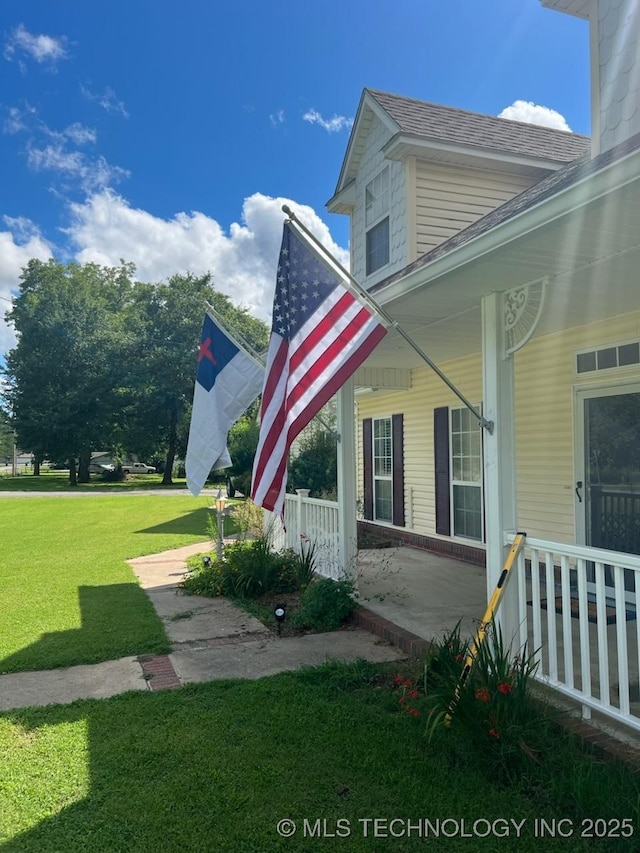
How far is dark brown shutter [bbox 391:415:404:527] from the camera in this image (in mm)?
10023

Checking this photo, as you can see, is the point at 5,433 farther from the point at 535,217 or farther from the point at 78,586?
the point at 535,217

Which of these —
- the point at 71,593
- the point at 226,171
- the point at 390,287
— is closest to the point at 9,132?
the point at 226,171

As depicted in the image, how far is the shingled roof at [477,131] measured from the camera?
26.8 feet

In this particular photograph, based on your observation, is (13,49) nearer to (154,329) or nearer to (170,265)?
(154,329)

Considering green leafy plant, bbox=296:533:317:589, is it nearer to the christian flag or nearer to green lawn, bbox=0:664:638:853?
the christian flag

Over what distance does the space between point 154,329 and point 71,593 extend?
29129mm

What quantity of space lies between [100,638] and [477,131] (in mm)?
8406

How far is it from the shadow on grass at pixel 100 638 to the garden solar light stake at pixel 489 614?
270 centimetres

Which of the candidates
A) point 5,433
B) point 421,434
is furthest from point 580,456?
point 5,433

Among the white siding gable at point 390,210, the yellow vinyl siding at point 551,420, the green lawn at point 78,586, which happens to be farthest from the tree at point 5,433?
the yellow vinyl siding at point 551,420

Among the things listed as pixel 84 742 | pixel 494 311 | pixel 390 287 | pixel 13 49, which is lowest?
pixel 84 742

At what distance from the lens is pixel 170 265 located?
38938mm

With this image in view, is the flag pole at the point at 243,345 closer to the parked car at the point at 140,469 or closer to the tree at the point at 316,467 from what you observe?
the tree at the point at 316,467

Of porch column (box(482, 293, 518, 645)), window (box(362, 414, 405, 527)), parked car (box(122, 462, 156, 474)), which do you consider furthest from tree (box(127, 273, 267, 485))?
porch column (box(482, 293, 518, 645))
